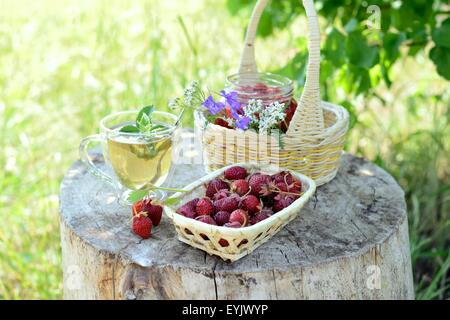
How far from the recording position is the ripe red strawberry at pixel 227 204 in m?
1.73

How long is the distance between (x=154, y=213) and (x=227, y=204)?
24 centimetres

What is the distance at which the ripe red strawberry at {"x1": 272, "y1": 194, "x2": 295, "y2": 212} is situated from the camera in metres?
1.77

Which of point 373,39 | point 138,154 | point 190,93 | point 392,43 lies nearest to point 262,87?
point 190,93

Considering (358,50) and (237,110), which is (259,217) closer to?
(237,110)

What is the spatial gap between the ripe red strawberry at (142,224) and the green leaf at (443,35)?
1.38 meters

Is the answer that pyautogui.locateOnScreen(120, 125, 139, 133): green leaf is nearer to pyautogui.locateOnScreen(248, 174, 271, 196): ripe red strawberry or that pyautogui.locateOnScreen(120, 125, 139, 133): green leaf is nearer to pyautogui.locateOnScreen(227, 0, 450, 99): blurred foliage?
pyautogui.locateOnScreen(248, 174, 271, 196): ripe red strawberry

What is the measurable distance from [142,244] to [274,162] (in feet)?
1.56

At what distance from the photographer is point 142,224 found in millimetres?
1790

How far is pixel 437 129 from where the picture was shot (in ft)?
10.5

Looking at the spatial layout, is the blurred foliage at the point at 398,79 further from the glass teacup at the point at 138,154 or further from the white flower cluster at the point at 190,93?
the glass teacup at the point at 138,154

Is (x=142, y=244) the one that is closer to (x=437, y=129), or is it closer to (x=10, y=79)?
(x=437, y=129)

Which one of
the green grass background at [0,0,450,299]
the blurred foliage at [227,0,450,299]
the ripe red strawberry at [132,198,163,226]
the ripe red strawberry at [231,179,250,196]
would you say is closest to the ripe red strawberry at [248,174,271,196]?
the ripe red strawberry at [231,179,250,196]

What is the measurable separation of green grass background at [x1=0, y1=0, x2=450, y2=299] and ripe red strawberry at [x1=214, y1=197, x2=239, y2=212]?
1.12m
